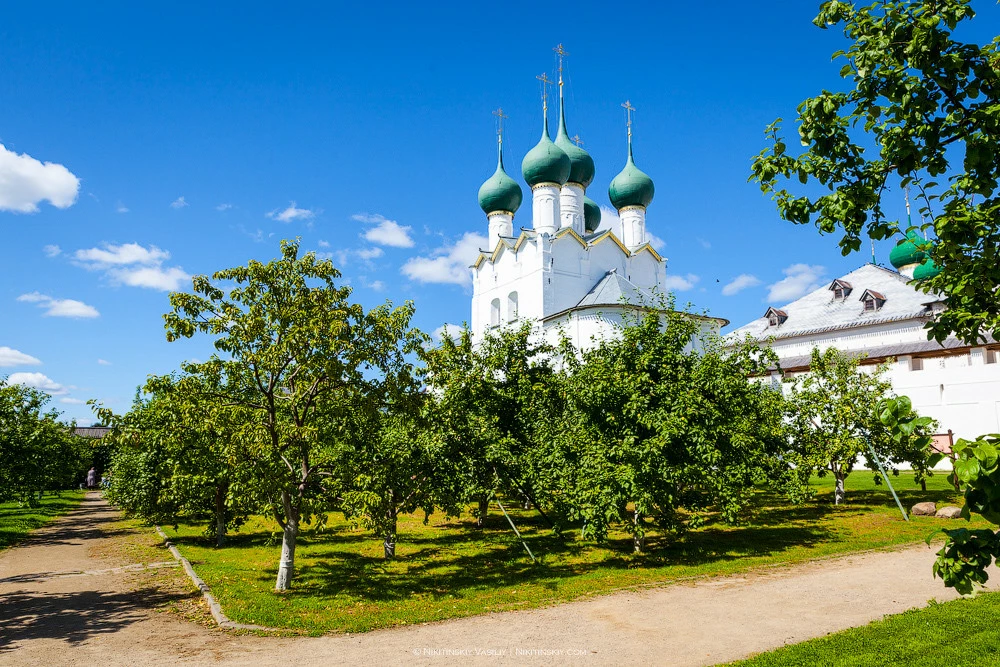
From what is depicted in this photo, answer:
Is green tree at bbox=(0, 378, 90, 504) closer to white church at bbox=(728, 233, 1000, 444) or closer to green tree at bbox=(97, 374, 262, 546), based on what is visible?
green tree at bbox=(97, 374, 262, 546)

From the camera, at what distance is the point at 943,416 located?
3194cm

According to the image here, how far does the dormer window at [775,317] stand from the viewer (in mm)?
44125

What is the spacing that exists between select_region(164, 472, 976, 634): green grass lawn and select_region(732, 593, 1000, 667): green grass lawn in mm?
3917

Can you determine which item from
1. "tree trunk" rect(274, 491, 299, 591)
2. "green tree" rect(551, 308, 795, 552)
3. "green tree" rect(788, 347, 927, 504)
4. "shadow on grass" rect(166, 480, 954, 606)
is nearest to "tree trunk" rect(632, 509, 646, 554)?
"green tree" rect(551, 308, 795, 552)

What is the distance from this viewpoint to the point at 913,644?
23.6 ft

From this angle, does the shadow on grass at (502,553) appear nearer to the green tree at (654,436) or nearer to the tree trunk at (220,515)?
the tree trunk at (220,515)

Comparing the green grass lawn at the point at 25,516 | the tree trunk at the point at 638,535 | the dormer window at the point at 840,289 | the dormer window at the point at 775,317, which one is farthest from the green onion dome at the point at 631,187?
the green grass lawn at the point at 25,516

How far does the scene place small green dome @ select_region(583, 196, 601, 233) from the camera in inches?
1861

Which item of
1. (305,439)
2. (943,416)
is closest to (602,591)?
(305,439)

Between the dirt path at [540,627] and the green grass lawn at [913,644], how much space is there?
498mm

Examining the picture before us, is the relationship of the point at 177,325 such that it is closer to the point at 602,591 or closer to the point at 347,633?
the point at 347,633

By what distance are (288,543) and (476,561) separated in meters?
4.63

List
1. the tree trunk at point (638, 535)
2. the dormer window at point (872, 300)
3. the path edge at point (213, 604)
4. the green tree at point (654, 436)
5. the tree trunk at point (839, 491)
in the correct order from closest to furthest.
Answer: the path edge at point (213, 604), the green tree at point (654, 436), the tree trunk at point (638, 535), the tree trunk at point (839, 491), the dormer window at point (872, 300)

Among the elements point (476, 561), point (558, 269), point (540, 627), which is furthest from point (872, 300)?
point (540, 627)
